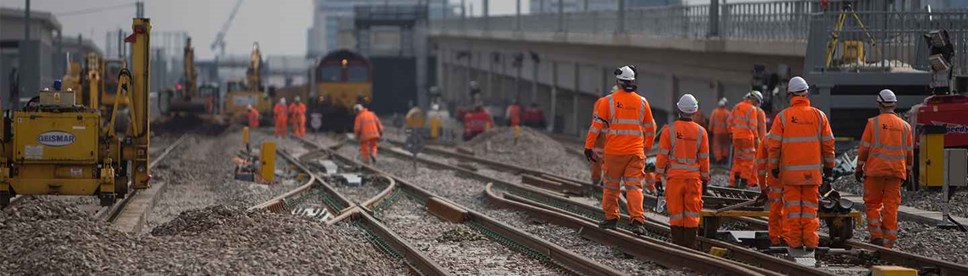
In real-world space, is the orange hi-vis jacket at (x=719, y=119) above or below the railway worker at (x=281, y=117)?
above

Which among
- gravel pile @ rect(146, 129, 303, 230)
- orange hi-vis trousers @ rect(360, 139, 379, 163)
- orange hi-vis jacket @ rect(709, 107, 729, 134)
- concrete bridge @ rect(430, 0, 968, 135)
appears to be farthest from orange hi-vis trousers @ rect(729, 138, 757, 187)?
orange hi-vis trousers @ rect(360, 139, 379, 163)

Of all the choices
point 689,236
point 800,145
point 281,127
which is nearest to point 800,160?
point 800,145

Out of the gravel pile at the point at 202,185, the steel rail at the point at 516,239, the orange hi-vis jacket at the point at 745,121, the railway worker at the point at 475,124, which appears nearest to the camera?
the steel rail at the point at 516,239

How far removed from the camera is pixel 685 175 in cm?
1441

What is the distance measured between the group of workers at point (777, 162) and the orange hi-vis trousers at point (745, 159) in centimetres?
543

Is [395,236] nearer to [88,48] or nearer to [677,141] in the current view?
[677,141]

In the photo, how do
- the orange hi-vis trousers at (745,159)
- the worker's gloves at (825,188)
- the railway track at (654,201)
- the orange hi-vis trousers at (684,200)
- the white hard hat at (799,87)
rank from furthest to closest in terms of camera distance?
1. the orange hi-vis trousers at (745,159)
2. the worker's gloves at (825,188)
3. the orange hi-vis trousers at (684,200)
4. the white hard hat at (799,87)
5. the railway track at (654,201)

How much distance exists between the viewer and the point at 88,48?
91375 millimetres

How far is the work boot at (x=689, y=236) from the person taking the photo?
14.5 metres

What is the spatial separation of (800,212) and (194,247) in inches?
205


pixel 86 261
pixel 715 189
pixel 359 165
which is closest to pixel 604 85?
pixel 359 165

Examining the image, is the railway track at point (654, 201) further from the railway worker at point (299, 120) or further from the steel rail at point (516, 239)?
the railway worker at point (299, 120)

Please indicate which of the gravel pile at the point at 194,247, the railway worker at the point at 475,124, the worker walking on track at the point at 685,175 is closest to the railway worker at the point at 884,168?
the worker walking on track at the point at 685,175

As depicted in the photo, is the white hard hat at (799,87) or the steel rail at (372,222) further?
the white hard hat at (799,87)
